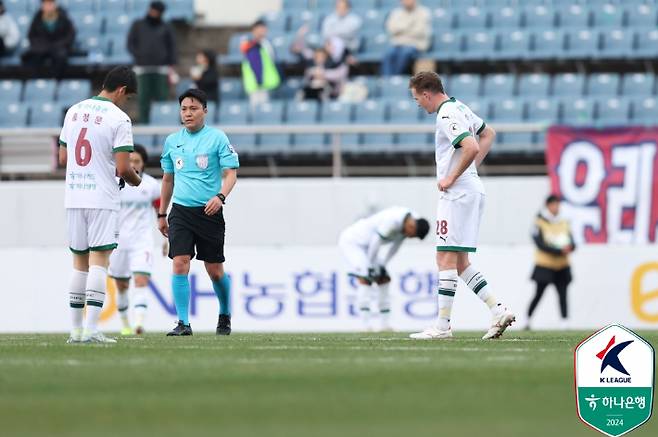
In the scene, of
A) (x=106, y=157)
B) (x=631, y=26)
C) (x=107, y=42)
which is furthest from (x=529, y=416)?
(x=107, y=42)

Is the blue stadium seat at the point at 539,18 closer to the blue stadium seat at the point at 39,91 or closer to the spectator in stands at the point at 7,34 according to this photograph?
the blue stadium seat at the point at 39,91

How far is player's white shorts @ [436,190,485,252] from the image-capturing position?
11.4 meters

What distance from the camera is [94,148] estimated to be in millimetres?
10641

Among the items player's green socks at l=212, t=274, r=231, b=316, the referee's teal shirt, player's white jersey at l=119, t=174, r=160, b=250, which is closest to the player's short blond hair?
the referee's teal shirt

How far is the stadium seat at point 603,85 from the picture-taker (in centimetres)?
2270

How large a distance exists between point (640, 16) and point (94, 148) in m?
15.5

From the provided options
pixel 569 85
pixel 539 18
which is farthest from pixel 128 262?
pixel 539 18

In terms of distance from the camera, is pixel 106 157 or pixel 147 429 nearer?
pixel 147 429

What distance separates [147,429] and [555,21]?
19381 millimetres

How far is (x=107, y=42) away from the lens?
84.3 ft

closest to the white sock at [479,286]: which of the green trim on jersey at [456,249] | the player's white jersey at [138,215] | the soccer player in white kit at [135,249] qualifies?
the green trim on jersey at [456,249]

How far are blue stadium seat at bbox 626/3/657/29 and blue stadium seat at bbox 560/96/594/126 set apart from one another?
2.49m

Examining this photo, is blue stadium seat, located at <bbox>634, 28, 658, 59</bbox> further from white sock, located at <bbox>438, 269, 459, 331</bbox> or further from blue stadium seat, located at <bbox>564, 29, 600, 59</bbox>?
white sock, located at <bbox>438, 269, 459, 331</bbox>

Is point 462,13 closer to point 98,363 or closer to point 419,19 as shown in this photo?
point 419,19
